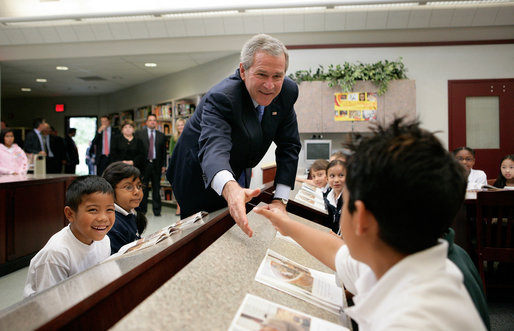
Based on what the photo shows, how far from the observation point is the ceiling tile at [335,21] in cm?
578

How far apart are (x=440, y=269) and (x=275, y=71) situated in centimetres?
98

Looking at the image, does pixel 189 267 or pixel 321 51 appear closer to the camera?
pixel 189 267

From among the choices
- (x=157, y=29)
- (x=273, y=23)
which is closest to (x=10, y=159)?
(x=157, y=29)

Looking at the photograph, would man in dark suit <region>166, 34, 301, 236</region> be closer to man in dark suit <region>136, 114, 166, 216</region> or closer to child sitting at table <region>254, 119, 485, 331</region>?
child sitting at table <region>254, 119, 485, 331</region>

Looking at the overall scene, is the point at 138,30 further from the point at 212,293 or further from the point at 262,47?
the point at 212,293

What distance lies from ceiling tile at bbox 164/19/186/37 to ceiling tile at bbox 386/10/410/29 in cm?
342

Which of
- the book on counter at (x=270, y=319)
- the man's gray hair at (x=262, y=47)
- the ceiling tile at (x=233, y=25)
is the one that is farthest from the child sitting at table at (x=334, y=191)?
the ceiling tile at (x=233, y=25)

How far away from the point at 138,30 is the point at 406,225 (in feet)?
22.1

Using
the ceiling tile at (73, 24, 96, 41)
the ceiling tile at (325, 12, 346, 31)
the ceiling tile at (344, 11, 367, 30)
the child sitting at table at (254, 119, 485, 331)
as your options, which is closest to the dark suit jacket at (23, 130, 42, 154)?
the ceiling tile at (73, 24, 96, 41)

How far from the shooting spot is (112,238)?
2.00 meters

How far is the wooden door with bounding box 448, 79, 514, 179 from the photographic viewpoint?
5957mm

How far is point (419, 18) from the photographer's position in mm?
5742

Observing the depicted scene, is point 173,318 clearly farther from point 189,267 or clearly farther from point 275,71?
point 275,71

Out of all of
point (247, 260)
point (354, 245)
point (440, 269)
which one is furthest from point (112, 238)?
point (440, 269)
